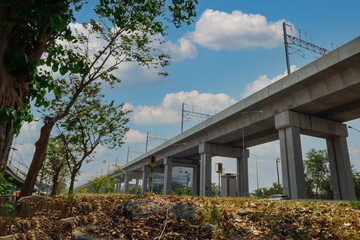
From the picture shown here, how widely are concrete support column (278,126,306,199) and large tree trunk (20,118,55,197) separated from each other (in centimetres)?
1988

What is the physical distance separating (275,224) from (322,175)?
52.8m

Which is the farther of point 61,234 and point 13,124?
point 61,234

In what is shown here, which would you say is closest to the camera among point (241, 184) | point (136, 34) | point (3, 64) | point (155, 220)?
point (3, 64)

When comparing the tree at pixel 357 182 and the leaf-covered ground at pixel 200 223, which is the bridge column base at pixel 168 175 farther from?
the leaf-covered ground at pixel 200 223

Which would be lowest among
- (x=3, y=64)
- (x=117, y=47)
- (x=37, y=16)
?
(x=3, y=64)

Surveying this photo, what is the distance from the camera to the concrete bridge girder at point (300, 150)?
74.3 ft

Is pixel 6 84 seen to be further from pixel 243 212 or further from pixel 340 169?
pixel 340 169

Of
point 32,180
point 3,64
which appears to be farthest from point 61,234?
point 32,180

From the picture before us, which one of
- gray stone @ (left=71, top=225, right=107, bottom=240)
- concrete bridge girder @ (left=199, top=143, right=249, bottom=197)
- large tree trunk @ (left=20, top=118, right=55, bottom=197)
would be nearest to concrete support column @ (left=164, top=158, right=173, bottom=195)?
concrete bridge girder @ (left=199, top=143, right=249, bottom=197)

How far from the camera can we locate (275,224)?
4488 mm

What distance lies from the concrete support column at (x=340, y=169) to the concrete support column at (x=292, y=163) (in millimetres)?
6867

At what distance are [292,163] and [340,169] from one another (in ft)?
25.7

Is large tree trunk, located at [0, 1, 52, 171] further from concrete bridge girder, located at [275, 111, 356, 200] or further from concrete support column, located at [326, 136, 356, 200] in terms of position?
concrete support column, located at [326, 136, 356, 200]

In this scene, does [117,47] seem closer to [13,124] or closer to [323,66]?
[13,124]
